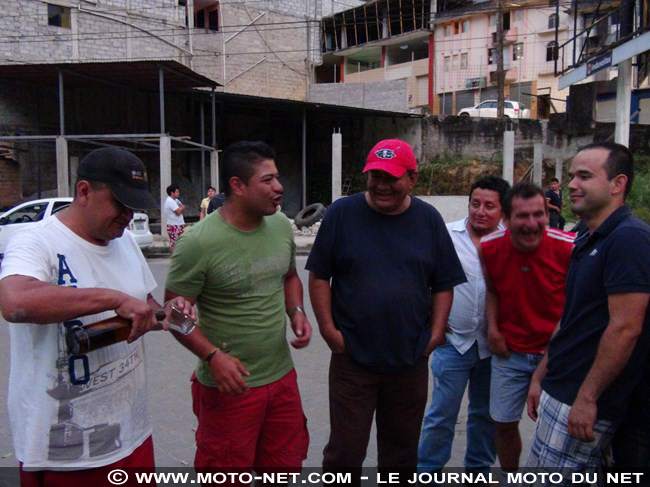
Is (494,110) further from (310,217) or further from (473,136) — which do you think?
(310,217)

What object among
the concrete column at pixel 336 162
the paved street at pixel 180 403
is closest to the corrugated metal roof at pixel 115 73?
the concrete column at pixel 336 162

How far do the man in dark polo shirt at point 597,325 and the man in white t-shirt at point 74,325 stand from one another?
1653mm

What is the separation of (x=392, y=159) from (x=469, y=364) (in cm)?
128

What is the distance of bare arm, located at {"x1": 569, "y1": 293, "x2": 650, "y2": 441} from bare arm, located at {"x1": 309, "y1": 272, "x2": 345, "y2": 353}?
109cm

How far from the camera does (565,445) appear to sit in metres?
2.36

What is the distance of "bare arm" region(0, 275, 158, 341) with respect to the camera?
1860mm

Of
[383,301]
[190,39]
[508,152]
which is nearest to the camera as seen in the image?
[383,301]

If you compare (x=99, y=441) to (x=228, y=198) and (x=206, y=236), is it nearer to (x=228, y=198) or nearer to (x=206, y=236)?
(x=206, y=236)

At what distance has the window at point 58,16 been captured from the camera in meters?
23.7

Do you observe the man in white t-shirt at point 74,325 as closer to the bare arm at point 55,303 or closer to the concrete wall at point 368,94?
the bare arm at point 55,303

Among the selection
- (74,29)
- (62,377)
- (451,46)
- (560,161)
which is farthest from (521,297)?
(451,46)

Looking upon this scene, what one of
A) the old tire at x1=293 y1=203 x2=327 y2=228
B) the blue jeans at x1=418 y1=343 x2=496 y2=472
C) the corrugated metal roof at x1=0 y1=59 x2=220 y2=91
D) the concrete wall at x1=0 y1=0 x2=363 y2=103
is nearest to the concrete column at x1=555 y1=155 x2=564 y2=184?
the old tire at x1=293 y1=203 x2=327 y2=228

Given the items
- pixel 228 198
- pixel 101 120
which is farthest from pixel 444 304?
pixel 101 120

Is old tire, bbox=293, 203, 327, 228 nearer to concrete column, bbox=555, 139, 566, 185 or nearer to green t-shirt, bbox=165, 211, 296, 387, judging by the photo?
concrete column, bbox=555, 139, 566, 185
